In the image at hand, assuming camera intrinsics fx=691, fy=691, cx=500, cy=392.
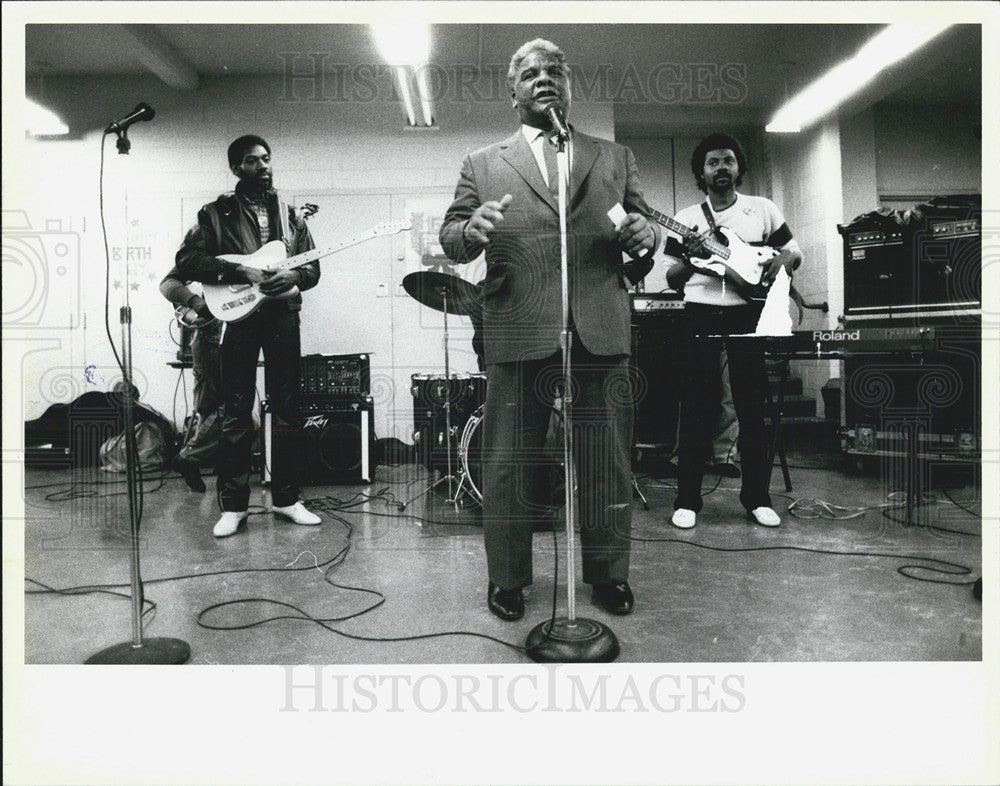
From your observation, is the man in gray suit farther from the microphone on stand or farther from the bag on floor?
the bag on floor

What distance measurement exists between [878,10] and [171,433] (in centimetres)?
503

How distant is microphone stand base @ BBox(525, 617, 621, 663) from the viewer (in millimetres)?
1655

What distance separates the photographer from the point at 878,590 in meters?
2.22

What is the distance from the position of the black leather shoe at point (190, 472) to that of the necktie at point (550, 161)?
3102mm

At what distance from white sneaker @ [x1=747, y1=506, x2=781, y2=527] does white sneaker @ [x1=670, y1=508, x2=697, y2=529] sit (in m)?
0.28

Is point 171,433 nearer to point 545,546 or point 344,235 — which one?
point 344,235

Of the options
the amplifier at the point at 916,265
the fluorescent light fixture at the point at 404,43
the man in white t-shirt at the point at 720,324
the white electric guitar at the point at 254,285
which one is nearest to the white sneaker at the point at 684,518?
the man in white t-shirt at the point at 720,324

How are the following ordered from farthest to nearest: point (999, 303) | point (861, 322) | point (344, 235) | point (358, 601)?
1. point (344, 235)
2. point (861, 322)
3. point (358, 601)
4. point (999, 303)

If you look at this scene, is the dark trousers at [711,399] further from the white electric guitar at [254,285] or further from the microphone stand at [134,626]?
the microphone stand at [134,626]

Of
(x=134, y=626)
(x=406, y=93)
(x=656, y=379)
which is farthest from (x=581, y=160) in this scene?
(x=406, y=93)

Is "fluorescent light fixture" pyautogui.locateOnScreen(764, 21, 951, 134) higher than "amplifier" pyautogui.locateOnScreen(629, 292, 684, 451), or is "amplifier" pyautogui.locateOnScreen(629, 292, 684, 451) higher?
"fluorescent light fixture" pyautogui.locateOnScreen(764, 21, 951, 134)

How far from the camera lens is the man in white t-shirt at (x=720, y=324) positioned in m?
3.00

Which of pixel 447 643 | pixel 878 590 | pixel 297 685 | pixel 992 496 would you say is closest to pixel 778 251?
pixel 878 590

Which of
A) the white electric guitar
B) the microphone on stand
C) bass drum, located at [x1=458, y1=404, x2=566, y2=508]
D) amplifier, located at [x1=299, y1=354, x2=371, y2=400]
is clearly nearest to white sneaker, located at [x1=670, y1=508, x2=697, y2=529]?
bass drum, located at [x1=458, y1=404, x2=566, y2=508]
